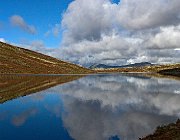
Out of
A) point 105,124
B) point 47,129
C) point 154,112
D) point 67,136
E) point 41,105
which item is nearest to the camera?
point 67,136

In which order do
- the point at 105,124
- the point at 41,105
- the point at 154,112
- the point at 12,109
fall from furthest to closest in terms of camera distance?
the point at 41,105, the point at 12,109, the point at 154,112, the point at 105,124

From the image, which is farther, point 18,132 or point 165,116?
point 165,116

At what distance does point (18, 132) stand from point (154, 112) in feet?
67.0

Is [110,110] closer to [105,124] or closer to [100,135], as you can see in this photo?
[105,124]

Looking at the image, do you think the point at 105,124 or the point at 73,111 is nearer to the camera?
the point at 105,124

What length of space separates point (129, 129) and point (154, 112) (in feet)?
39.6

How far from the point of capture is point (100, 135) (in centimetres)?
2692

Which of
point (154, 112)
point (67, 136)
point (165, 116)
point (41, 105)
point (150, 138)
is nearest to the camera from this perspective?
point (150, 138)

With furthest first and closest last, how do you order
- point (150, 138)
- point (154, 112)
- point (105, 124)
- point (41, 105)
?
point (41, 105)
point (154, 112)
point (105, 124)
point (150, 138)

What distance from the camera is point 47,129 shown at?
2942 centimetres

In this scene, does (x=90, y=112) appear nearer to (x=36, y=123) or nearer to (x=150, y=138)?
(x=36, y=123)

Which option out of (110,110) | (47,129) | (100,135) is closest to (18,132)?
(47,129)

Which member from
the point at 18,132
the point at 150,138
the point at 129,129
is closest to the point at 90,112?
the point at 129,129

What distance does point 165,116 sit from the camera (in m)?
37.2
